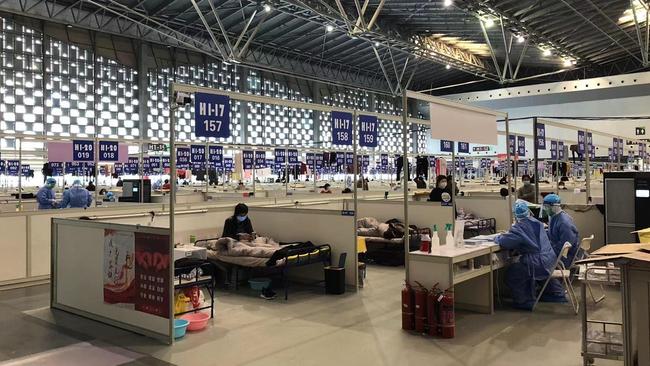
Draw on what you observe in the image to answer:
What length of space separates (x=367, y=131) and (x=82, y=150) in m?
5.63

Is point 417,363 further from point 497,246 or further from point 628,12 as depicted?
point 628,12

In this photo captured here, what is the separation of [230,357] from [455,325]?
2268 millimetres

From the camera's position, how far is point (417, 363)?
4.14 m

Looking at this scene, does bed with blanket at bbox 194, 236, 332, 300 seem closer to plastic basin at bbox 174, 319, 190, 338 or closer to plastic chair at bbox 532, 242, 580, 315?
plastic basin at bbox 174, 319, 190, 338

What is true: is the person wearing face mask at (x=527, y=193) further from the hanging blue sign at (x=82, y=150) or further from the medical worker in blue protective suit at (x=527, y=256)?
the hanging blue sign at (x=82, y=150)

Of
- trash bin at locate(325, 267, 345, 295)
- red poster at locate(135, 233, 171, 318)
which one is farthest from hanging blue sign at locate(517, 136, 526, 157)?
red poster at locate(135, 233, 171, 318)

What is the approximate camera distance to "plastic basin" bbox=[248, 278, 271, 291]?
21.7 feet

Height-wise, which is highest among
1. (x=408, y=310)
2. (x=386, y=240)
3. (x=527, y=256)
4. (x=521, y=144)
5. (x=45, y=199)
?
(x=521, y=144)

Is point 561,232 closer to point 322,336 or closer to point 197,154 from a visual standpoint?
point 322,336

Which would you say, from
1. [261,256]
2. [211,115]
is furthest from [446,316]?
[211,115]

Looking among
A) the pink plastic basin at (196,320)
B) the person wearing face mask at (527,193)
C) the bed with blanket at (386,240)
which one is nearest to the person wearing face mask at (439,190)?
the bed with blanket at (386,240)

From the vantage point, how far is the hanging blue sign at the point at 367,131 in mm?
7891

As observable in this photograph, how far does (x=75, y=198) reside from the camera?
9.30m

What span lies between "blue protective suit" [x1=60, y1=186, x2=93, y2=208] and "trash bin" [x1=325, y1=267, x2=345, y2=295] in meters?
5.10
